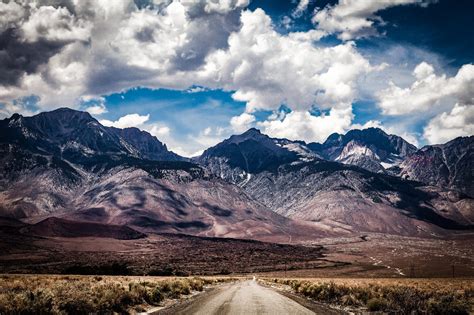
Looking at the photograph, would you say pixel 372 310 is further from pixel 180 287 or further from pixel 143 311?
pixel 180 287

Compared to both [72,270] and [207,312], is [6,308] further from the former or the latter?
[72,270]

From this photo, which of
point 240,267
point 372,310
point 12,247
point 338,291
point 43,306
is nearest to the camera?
point 43,306

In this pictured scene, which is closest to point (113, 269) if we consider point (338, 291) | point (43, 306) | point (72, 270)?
point (72, 270)

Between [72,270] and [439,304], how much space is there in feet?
283

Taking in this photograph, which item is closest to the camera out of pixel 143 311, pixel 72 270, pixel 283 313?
pixel 283 313

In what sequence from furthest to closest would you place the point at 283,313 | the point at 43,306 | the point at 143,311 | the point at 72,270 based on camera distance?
1. the point at 72,270
2. the point at 143,311
3. the point at 283,313
4. the point at 43,306

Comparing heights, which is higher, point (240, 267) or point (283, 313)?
point (283, 313)

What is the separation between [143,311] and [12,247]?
7703 inches

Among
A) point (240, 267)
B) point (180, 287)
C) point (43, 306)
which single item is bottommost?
point (240, 267)

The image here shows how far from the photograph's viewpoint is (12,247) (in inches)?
7530

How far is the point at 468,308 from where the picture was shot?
2417 centimetres

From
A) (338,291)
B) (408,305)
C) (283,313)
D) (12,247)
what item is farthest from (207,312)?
(12,247)

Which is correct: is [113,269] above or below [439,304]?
below

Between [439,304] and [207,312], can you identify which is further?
[439,304]
